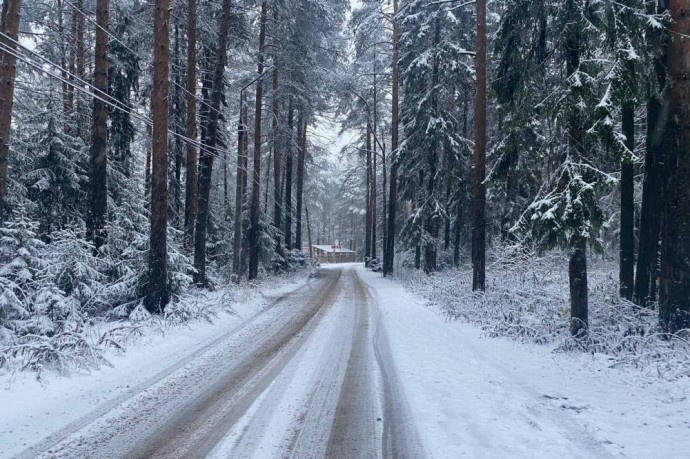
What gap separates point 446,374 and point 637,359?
2756 millimetres

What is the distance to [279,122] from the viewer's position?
2386cm

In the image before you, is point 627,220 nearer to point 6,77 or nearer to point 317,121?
point 6,77

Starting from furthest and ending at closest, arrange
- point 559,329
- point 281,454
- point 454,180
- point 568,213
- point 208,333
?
point 454,180 < point 208,333 < point 559,329 < point 568,213 < point 281,454

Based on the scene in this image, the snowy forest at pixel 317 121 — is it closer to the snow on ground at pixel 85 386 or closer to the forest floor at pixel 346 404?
the snow on ground at pixel 85 386

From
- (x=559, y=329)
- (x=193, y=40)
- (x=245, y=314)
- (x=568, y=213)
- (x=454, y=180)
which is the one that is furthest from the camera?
(x=454, y=180)

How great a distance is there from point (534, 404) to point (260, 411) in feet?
10.1

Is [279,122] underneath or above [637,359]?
above

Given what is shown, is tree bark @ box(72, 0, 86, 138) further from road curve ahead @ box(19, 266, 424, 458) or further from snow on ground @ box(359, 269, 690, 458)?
snow on ground @ box(359, 269, 690, 458)

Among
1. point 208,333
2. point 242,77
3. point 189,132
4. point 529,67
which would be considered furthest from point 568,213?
point 242,77

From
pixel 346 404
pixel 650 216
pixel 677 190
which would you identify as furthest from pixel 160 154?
pixel 650 216

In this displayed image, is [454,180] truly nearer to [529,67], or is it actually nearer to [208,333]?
[529,67]

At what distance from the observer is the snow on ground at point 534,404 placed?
4246 mm

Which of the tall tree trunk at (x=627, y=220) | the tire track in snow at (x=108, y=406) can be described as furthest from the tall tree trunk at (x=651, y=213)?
the tire track in snow at (x=108, y=406)

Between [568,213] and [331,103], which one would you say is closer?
[568,213]
